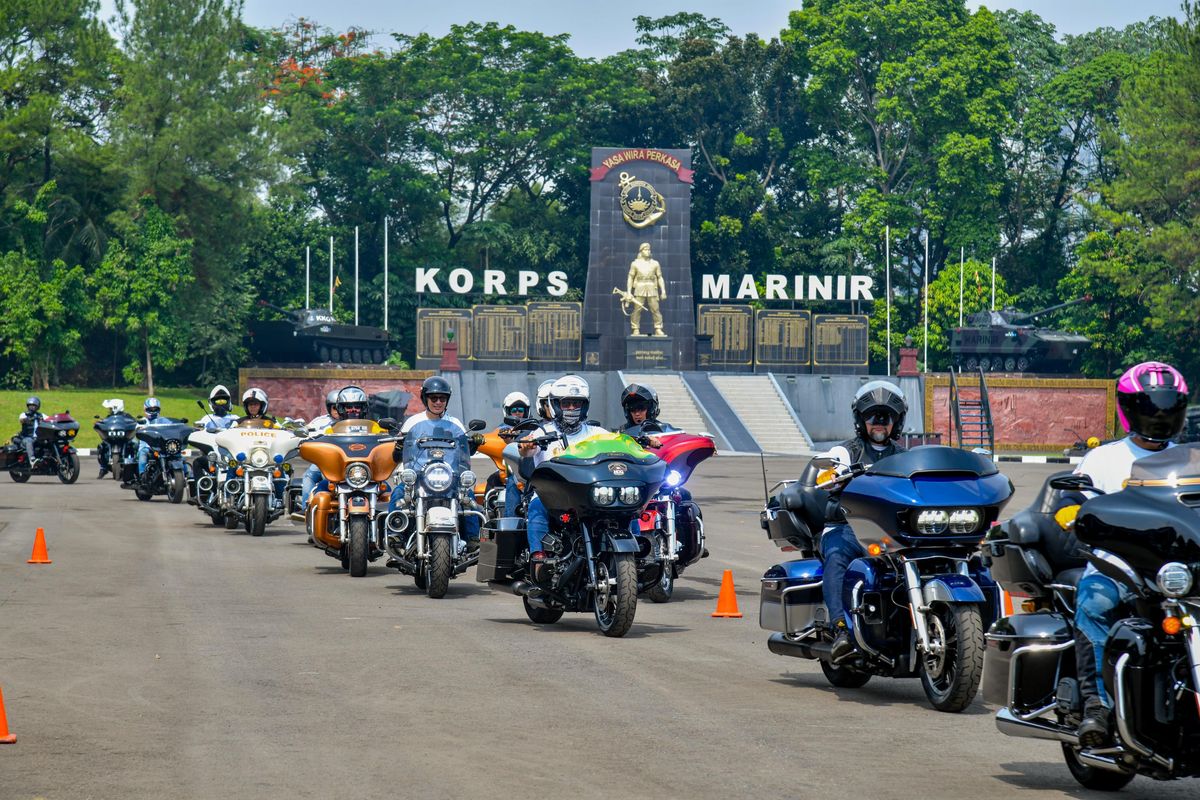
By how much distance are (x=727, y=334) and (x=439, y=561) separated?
51.8m

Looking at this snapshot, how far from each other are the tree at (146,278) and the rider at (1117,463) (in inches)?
2319

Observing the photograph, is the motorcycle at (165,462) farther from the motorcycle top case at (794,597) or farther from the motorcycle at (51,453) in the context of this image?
the motorcycle top case at (794,597)

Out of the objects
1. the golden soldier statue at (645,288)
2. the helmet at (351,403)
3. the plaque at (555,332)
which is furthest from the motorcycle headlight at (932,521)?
the plaque at (555,332)

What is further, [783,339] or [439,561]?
[783,339]

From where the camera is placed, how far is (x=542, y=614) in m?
12.6

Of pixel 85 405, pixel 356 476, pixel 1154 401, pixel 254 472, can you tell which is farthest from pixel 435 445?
pixel 85 405

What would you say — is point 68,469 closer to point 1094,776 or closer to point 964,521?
point 964,521

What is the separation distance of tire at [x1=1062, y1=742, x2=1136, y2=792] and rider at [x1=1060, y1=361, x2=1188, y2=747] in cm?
45

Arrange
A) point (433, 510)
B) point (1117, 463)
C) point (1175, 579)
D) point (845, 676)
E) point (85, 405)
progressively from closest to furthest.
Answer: point (1175, 579)
point (1117, 463)
point (845, 676)
point (433, 510)
point (85, 405)

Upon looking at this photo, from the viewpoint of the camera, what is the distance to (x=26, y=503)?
87.4 feet

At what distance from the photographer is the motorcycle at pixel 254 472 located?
2130 cm

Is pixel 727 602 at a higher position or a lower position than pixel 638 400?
lower

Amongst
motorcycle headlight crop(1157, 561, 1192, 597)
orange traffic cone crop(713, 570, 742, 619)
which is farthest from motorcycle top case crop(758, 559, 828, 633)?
motorcycle headlight crop(1157, 561, 1192, 597)

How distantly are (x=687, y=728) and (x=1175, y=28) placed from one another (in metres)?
59.4
